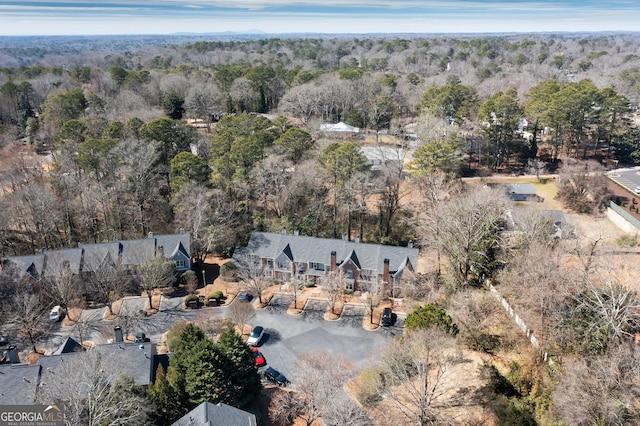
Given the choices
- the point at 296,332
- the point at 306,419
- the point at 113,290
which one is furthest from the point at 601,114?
the point at 113,290

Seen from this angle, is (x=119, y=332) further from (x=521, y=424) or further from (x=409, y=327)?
(x=521, y=424)

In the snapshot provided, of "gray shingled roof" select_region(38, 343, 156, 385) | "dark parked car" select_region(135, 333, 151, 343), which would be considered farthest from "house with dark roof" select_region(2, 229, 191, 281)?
"gray shingled roof" select_region(38, 343, 156, 385)

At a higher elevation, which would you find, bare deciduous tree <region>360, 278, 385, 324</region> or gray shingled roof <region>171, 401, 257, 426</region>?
gray shingled roof <region>171, 401, 257, 426</region>

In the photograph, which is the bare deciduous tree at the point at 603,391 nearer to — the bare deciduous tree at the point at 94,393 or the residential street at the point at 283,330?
the residential street at the point at 283,330

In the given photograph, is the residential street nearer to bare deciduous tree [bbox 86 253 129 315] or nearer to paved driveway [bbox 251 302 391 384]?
paved driveway [bbox 251 302 391 384]

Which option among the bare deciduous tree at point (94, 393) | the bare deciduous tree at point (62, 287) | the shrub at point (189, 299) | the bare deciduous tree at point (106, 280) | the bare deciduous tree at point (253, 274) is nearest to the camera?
the bare deciduous tree at point (94, 393)

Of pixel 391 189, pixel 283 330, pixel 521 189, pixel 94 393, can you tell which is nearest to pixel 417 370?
pixel 283 330

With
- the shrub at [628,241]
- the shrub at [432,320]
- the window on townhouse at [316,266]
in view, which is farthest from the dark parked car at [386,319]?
the shrub at [628,241]
